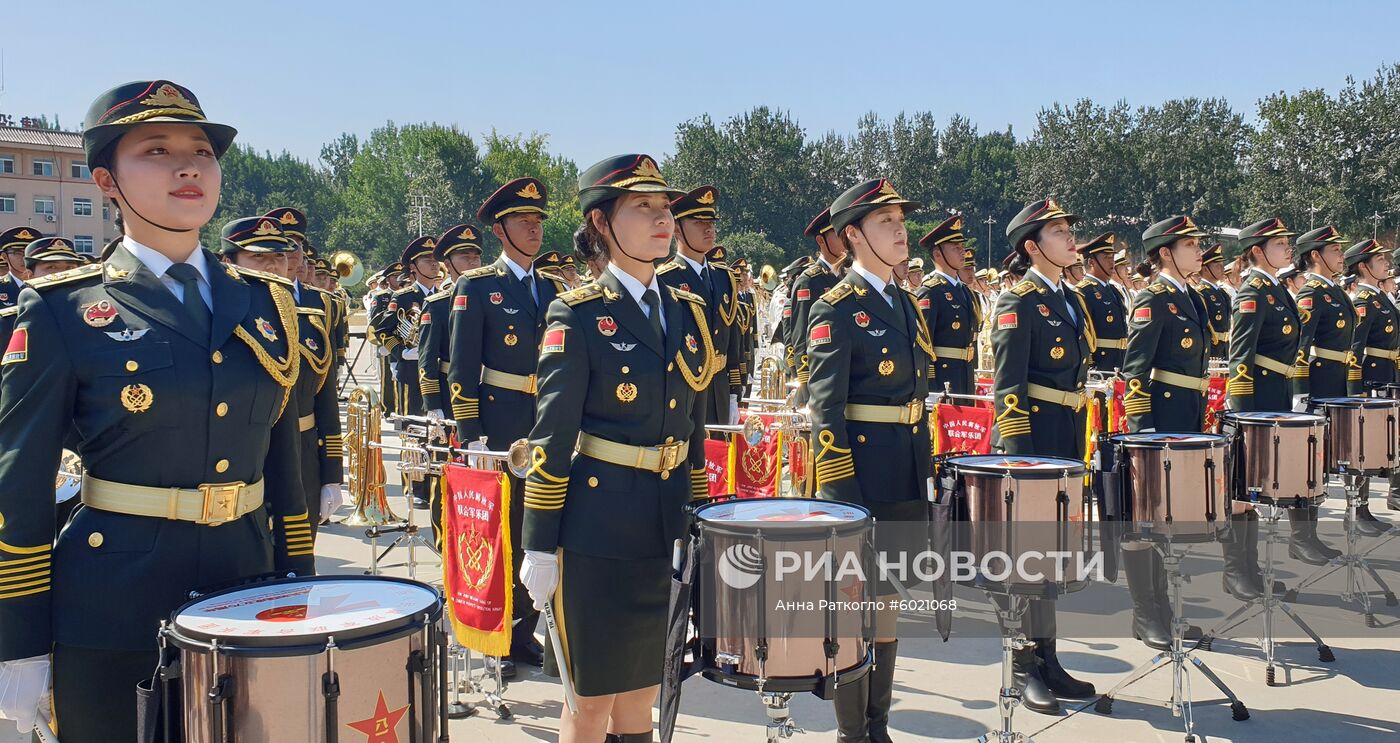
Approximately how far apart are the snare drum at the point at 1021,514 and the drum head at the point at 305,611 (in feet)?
8.62

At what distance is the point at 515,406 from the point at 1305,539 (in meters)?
6.73

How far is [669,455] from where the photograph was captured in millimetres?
4234

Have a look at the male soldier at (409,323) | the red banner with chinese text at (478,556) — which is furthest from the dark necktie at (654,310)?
the male soldier at (409,323)

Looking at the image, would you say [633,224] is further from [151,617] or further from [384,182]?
[384,182]

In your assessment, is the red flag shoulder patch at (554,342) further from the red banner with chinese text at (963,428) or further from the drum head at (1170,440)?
the red banner with chinese text at (963,428)

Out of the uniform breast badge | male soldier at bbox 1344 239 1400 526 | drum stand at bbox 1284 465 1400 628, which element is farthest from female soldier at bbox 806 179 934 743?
male soldier at bbox 1344 239 1400 526

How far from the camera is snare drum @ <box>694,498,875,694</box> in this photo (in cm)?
361

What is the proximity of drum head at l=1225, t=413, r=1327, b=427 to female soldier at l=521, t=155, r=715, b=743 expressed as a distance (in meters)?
4.09

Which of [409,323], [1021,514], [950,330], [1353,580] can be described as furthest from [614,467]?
[409,323]

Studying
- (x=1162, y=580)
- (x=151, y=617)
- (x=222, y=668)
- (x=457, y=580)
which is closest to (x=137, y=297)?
A: (x=151, y=617)

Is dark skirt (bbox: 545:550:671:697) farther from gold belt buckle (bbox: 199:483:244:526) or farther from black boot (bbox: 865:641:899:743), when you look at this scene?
gold belt buckle (bbox: 199:483:244:526)

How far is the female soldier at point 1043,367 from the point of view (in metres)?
6.09

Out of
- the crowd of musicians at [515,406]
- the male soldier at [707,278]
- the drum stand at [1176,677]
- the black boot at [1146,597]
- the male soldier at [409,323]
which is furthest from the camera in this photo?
the male soldier at [409,323]

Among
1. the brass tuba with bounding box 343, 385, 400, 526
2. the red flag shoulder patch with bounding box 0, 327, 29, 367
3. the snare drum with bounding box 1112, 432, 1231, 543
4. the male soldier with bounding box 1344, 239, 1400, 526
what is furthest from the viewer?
the male soldier with bounding box 1344, 239, 1400, 526
